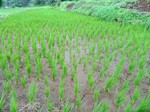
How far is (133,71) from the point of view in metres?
3.08

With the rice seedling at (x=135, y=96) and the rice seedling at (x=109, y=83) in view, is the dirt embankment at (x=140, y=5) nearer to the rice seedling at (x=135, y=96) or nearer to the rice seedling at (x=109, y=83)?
the rice seedling at (x=109, y=83)

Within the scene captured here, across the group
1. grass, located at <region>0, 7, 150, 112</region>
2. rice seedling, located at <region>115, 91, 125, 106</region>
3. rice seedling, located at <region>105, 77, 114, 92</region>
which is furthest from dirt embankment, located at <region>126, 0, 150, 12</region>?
rice seedling, located at <region>115, 91, 125, 106</region>

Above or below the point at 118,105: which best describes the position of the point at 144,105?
above

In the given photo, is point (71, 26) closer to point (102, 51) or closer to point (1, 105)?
point (102, 51)

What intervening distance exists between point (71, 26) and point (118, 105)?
14.0 ft

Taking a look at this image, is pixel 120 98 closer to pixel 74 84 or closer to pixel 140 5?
pixel 74 84

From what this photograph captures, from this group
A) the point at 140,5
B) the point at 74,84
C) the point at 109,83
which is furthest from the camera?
the point at 140,5

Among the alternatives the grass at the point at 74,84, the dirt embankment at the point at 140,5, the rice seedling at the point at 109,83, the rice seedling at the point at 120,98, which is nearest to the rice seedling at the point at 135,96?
the grass at the point at 74,84

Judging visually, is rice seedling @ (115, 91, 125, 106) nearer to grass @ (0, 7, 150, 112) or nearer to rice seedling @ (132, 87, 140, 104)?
grass @ (0, 7, 150, 112)

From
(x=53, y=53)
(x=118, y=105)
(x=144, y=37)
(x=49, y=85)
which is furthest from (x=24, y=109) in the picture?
(x=144, y=37)

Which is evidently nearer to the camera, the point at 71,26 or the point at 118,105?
the point at 118,105

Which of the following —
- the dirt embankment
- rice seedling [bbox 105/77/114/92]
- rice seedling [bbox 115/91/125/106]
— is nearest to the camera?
rice seedling [bbox 115/91/125/106]

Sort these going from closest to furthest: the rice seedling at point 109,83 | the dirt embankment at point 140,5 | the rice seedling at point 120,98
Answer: the rice seedling at point 120,98 < the rice seedling at point 109,83 < the dirt embankment at point 140,5

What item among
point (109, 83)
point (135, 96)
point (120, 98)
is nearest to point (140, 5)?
point (109, 83)
